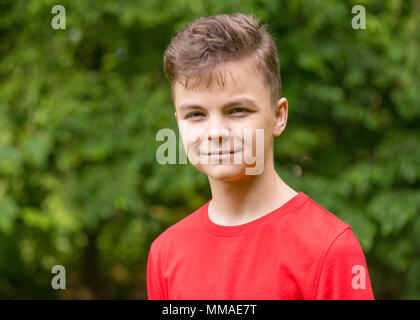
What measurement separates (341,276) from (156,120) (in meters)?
2.61

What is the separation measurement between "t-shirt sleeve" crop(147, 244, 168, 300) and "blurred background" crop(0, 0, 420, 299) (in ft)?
6.13

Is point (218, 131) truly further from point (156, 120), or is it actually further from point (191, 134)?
point (156, 120)

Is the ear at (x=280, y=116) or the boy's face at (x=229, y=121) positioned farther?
the ear at (x=280, y=116)

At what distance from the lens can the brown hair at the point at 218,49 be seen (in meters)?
1.55

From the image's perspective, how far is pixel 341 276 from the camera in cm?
142

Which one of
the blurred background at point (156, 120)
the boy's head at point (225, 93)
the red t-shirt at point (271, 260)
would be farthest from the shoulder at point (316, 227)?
the blurred background at point (156, 120)

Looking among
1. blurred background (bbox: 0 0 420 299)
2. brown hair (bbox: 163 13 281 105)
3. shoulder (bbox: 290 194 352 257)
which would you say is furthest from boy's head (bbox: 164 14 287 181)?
blurred background (bbox: 0 0 420 299)

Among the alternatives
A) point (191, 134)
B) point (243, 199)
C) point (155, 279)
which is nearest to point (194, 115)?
point (191, 134)

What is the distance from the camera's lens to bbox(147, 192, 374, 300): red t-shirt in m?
1.44

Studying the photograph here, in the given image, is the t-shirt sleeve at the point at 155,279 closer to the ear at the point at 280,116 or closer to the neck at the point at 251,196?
the neck at the point at 251,196

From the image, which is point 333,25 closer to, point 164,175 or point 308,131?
point 308,131

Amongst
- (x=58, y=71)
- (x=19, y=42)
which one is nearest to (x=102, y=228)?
(x=58, y=71)

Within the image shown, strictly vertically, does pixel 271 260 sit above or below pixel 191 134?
below

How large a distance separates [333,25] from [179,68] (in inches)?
109
